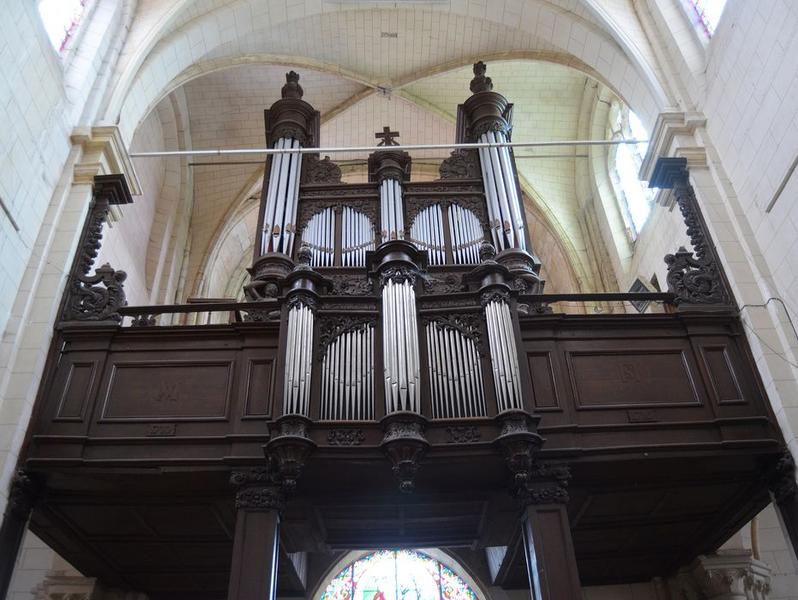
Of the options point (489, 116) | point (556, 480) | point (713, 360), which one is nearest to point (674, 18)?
point (489, 116)

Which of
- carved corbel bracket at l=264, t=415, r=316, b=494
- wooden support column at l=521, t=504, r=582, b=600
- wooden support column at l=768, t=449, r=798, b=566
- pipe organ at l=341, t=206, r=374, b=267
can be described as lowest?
wooden support column at l=521, t=504, r=582, b=600

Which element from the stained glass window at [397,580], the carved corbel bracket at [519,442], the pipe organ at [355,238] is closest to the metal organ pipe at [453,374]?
the carved corbel bracket at [519,442]

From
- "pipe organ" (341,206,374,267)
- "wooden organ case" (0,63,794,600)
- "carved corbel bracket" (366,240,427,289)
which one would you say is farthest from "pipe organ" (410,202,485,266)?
"carved corbel bracket" (366,240,427,289)

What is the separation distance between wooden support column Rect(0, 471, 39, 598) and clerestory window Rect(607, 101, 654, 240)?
10451 millimetres

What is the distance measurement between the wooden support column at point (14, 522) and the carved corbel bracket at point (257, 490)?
204 centimetres

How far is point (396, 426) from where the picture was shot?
7.09 meters

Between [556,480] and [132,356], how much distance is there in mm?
4701

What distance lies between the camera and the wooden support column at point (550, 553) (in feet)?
21.8

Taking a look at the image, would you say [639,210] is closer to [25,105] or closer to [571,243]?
[571,243]

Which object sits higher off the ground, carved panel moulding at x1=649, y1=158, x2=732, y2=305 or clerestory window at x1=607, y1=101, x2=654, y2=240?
clerestory window at x1=607, y1=101, x2=654, y2=240

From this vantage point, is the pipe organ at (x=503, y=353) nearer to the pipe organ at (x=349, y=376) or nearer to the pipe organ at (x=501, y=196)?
the pipe organ at (x=349, y=376)

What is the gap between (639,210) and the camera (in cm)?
1385

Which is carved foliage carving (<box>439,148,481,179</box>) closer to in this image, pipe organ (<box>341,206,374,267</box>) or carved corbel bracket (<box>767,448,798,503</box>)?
pipe organ (<box>341,206,374,267</box>)

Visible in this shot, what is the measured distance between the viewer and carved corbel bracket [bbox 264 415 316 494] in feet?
22.6
